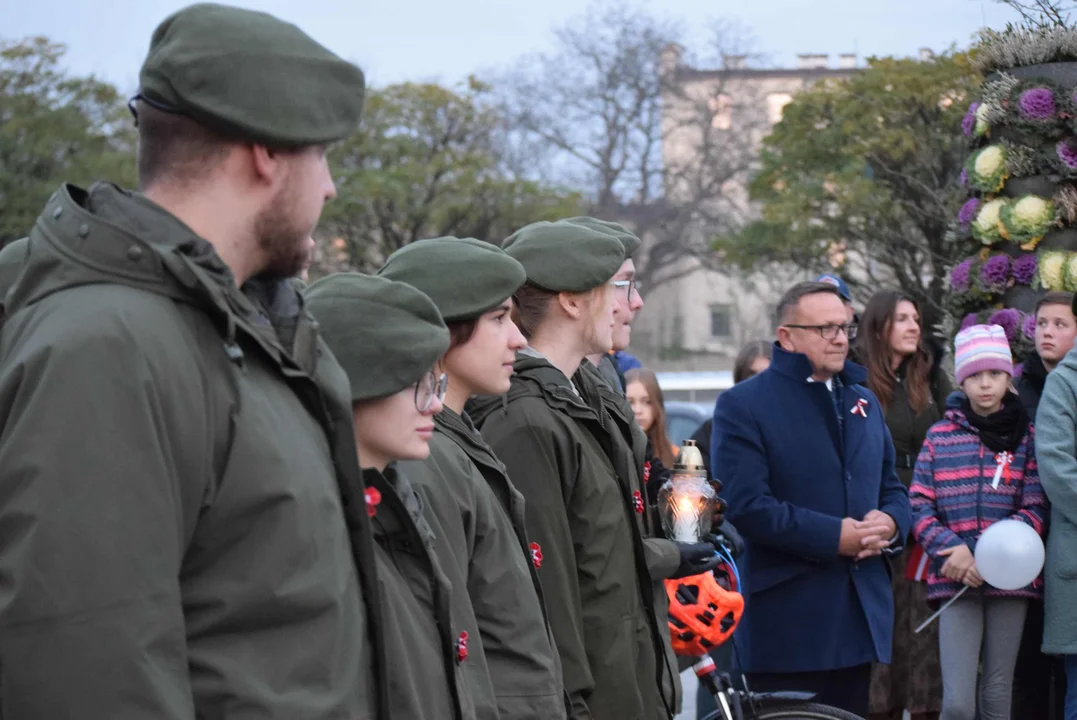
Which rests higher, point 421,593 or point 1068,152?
point 1068,152

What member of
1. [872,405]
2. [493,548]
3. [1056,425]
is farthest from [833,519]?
[493,548]

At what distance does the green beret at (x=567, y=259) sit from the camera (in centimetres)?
416

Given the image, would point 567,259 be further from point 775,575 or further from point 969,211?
point 969,211

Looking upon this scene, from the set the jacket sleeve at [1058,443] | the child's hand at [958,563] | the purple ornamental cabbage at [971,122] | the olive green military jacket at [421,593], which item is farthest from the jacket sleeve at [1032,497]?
the olive green military jacket at [421,593]

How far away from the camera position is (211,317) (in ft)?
6.09

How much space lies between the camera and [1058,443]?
19.7 feet

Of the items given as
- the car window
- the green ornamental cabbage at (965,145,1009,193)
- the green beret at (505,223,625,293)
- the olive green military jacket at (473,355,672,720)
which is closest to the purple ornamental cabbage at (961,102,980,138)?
the green ornamental cabbage at (965,145,1009,193)

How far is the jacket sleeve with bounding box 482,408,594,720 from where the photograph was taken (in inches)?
147

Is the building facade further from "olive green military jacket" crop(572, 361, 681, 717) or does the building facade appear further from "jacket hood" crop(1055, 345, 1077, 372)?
"olive green military jacket" crop(572, 361, 681, 717)

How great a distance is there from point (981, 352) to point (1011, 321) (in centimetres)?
129

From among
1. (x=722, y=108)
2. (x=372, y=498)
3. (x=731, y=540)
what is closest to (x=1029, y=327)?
(x=731, y=540)

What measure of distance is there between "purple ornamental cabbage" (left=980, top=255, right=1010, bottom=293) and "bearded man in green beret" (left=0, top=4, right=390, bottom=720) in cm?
619

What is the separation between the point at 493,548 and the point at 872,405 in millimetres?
3243

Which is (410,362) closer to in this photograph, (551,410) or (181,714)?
(181,714)
